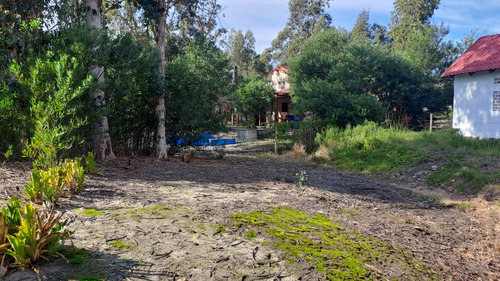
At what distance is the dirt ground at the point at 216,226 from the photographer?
290 cm

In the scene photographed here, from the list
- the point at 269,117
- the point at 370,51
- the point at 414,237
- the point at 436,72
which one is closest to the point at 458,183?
the point at 414,237

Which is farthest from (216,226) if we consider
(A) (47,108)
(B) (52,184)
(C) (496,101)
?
(C) (496,101)

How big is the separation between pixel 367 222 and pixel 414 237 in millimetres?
624

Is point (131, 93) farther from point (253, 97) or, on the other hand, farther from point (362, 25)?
point (362, 25)

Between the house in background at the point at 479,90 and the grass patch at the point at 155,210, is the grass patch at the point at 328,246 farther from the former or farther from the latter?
the house in background at the point at 479,90

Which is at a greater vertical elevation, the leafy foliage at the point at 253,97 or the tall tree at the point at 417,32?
the tall tree at the point at 417,32

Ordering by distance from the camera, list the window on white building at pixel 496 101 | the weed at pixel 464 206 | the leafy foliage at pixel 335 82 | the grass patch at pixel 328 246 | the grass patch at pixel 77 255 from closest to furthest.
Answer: the grass patch at pixel 77 255
the grass patch at pixel 328 246
the weed at pixel 464 206
the window on white building at pixel 496 101
the leafy foliage at pixel 335 82

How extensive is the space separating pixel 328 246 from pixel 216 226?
1195 mm

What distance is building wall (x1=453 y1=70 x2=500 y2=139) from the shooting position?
17297 mm

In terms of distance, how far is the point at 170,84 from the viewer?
38.7 feet

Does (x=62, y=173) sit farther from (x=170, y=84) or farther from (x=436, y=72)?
(x=436, y=72)

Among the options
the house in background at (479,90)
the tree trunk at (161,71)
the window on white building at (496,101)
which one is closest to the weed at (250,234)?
the tree trunk at (161,71)

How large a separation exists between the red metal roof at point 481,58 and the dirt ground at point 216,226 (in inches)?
472

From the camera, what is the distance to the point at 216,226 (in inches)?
155
